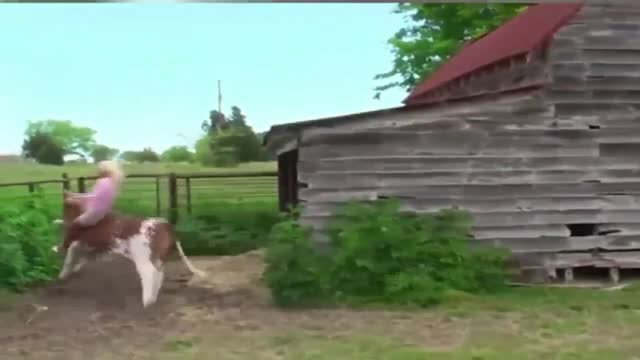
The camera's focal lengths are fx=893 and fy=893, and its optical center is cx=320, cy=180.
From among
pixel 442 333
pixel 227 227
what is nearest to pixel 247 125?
pixel 227 227

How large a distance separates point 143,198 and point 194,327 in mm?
9600

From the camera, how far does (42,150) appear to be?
1786cm

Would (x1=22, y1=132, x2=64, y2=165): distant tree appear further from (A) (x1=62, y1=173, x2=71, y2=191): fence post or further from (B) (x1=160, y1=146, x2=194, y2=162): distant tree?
(B) (x1=160, y1=146, x2=194, y2=162): distant tree

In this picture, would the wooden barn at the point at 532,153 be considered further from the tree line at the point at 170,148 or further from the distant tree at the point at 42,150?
the distant tree at the point at 42,150

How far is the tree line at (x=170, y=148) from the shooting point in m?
17.9

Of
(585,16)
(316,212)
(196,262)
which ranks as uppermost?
(585,16)

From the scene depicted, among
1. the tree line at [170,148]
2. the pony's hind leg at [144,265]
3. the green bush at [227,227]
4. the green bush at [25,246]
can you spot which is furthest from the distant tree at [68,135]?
the pony's hind leg at [144,265]

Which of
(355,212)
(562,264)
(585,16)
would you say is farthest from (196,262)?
(585,16)

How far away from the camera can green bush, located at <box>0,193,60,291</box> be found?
33.2ft

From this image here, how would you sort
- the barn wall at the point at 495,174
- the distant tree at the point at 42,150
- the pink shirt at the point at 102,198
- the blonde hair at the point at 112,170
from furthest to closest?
the distant tree at the point at 42,150 → the barn wall at the point at 495,174 → the blonde hair at the point at 112,170 → the pink shirt at the point at 102,198

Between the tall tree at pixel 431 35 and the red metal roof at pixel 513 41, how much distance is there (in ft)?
18.3

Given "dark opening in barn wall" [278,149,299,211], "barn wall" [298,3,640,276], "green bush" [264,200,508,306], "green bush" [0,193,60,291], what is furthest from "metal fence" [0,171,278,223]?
"green bush" [264,200,508,306]

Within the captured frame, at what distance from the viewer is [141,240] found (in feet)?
31.4

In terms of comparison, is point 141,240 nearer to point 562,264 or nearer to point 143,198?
point 562,264
